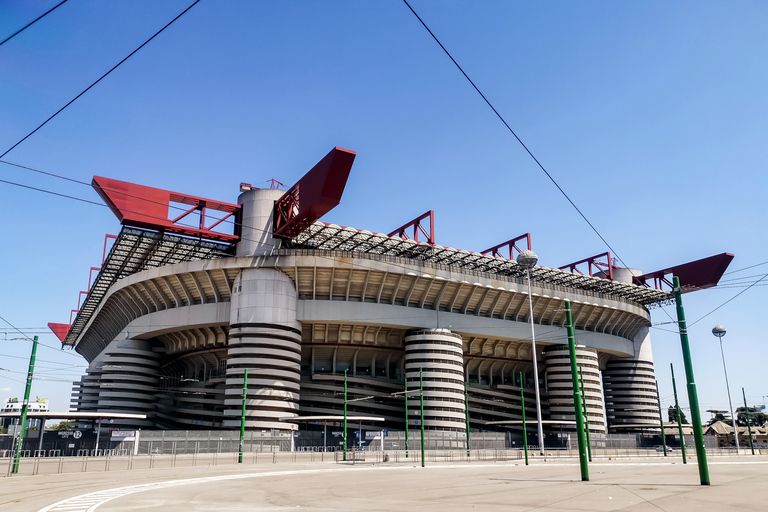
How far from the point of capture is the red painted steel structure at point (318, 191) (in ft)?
159

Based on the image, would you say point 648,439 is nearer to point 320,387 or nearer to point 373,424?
point 373,424

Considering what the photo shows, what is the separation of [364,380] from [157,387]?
26886 mm

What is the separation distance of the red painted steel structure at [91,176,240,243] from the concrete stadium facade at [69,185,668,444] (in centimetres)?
201

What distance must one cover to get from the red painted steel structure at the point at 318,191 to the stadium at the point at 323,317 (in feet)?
0.57

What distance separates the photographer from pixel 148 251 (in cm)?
6300

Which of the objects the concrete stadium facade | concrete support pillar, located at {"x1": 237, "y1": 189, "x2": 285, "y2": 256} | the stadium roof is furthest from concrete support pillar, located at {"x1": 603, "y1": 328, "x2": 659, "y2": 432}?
concrete support pillar, located at {"x1": 237, "y1": 189, "x2": 285, "y2": 256}

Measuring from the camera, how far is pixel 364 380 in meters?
73.2

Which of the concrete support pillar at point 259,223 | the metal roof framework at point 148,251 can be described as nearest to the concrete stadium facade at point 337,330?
the concrete support pillar at point 259,223

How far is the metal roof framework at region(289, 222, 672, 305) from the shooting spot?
6128 cm

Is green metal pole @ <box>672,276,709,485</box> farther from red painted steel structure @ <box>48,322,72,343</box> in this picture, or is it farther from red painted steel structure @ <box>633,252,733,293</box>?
red painted steel structure @ <box>48,322,72,343</box>

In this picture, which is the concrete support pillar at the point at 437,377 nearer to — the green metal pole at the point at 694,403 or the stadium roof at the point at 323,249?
the stadium roof at the point at 323,249

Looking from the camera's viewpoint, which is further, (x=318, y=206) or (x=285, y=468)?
(x=318, y=206)

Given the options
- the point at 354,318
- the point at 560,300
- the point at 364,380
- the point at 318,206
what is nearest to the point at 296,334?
the point at 354,318

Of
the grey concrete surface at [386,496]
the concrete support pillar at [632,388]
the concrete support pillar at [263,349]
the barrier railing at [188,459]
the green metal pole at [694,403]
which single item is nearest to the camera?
the grey concrete surface at [386,496]
